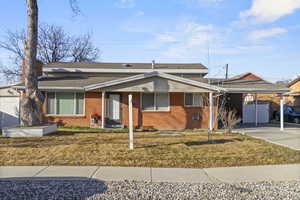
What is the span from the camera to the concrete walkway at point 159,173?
5.02 metres

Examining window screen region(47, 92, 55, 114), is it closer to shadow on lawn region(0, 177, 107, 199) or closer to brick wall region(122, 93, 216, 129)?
brick wall region(122, 93, 216, 129)

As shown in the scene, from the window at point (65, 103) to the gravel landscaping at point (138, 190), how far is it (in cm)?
985

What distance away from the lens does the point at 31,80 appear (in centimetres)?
1142

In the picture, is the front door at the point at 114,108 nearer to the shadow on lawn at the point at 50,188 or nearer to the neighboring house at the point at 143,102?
the neighboring house at the point at 143,102

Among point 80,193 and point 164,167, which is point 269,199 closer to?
point 164,167

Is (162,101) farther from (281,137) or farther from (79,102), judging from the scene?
(281,137)

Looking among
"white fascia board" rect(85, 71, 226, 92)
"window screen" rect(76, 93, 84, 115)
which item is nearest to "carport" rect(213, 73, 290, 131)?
"white fascia board" rect(85, 71, 226, 92)

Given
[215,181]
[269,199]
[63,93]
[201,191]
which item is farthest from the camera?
[63,93]

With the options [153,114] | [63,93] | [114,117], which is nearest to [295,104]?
[153,114]

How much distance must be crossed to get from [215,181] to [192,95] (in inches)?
395

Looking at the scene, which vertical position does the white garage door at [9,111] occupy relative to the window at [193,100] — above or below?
below

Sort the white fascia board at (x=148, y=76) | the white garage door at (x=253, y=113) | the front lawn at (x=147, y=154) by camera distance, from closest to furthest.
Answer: the front lawn at (x=147, y=154) → the white fascia board at (x=148, y=76) → the white garage door at (x=253, y=113)

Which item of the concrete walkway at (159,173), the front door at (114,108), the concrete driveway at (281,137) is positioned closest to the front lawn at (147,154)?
the concrete walkway at (159,173)

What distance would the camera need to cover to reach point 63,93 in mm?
14289
